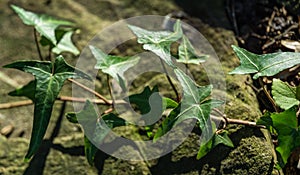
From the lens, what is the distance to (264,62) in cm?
117

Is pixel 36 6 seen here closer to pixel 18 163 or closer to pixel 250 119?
pixel 18 163

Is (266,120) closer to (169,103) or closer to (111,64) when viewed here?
(169,103)

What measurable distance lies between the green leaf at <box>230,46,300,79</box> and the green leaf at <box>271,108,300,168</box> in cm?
12

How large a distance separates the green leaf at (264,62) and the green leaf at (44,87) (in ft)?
1.43

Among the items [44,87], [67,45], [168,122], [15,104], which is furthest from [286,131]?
[15,104]

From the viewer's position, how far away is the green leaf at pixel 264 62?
116 centimetres

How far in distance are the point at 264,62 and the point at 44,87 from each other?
601mm

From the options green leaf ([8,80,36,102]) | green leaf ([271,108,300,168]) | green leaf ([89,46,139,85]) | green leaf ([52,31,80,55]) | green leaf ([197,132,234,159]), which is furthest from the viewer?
green leaf ([52,31,80,55])

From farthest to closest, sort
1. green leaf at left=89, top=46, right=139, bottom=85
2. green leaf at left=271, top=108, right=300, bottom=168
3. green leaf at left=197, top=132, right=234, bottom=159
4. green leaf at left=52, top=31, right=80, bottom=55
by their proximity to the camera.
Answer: green leaf at left=52, top=31, right=80, bottom=55, green leaf at left=89, top=46, right=139, bottom=85, green leaf at left=197, top=132, right=234, bottom=159, green leaf at left=271, top=108, right=300, bottom=168

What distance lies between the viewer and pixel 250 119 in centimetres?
130

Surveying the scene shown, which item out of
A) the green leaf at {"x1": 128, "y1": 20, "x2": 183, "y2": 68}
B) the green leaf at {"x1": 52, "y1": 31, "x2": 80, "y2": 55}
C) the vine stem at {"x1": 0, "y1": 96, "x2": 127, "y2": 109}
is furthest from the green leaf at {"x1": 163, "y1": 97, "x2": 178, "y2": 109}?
the green leaf at {"x1": 52, "y1": 31, "x2": 80, "y2": 55}

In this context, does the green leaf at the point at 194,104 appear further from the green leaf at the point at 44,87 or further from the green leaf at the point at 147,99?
the green leaf at the point at 44,87

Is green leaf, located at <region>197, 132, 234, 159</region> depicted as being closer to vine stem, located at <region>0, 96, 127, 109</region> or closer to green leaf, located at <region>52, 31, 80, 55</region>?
vine stem, located at <region>0, 96, 127, 109</region>

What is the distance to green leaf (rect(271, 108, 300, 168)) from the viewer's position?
1.08m
